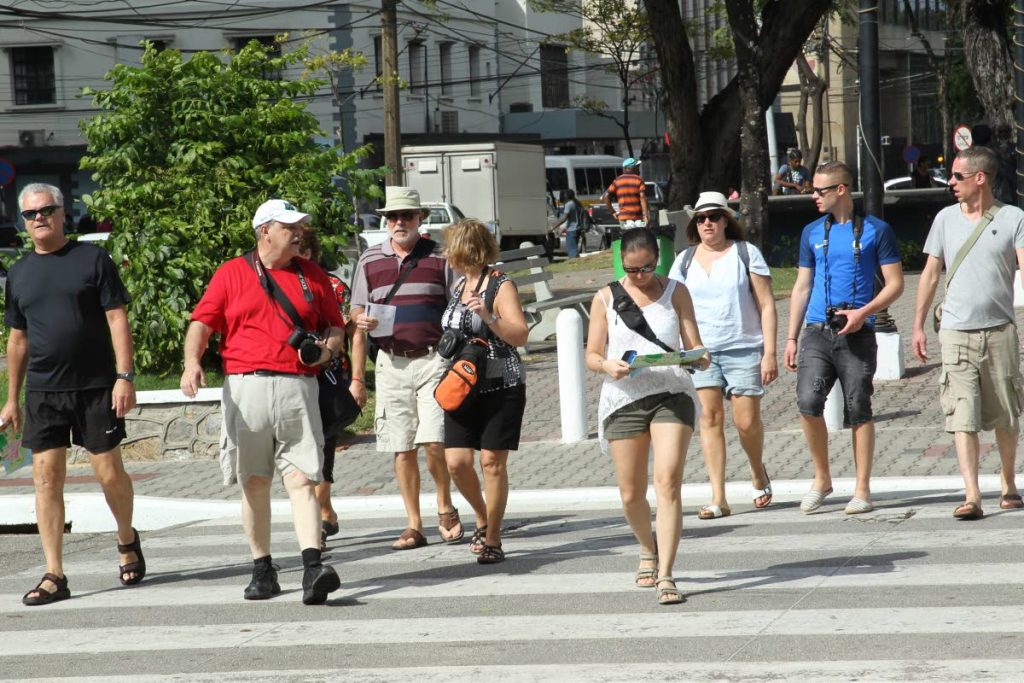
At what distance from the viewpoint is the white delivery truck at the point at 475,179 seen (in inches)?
1537

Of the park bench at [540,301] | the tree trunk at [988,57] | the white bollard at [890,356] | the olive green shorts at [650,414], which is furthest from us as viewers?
the tree trunk at [988,57]

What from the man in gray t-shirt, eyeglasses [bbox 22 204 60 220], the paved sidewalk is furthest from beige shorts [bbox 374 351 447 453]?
the man in gray t-shirt

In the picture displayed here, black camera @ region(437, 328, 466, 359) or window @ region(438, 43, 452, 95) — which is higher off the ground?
window @ region(438, 43, 452, 95)

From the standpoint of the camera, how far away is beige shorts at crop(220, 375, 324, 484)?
22.0 feet

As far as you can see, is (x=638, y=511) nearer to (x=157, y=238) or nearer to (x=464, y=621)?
(x=464, y=621)

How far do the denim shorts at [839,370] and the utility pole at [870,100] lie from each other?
22.5ft

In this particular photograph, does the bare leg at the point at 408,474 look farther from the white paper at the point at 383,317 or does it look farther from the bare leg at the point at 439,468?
the white paper at the point at 383,317

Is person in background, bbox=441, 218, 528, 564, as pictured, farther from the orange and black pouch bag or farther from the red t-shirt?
the red t-shirt

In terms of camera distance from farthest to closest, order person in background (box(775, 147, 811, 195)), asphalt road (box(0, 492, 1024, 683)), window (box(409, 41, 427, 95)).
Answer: window (box(409, 41, 427, 95)) → person in background (box(775, 147, 811, 195)) → asphalt road (box(0, 492, 1024, 683))

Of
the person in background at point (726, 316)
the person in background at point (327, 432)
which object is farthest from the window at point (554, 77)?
the person in background at point (327, 432)

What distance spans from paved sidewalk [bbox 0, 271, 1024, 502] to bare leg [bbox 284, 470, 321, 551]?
133 inches

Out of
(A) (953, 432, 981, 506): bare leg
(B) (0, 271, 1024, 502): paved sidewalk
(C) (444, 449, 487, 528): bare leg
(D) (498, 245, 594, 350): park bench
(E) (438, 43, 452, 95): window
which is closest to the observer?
(C) (444, 449, 487, 528): bare leg

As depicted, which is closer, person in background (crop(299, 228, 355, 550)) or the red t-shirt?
the red t-shirt

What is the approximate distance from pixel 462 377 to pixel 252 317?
1098 millimetres
